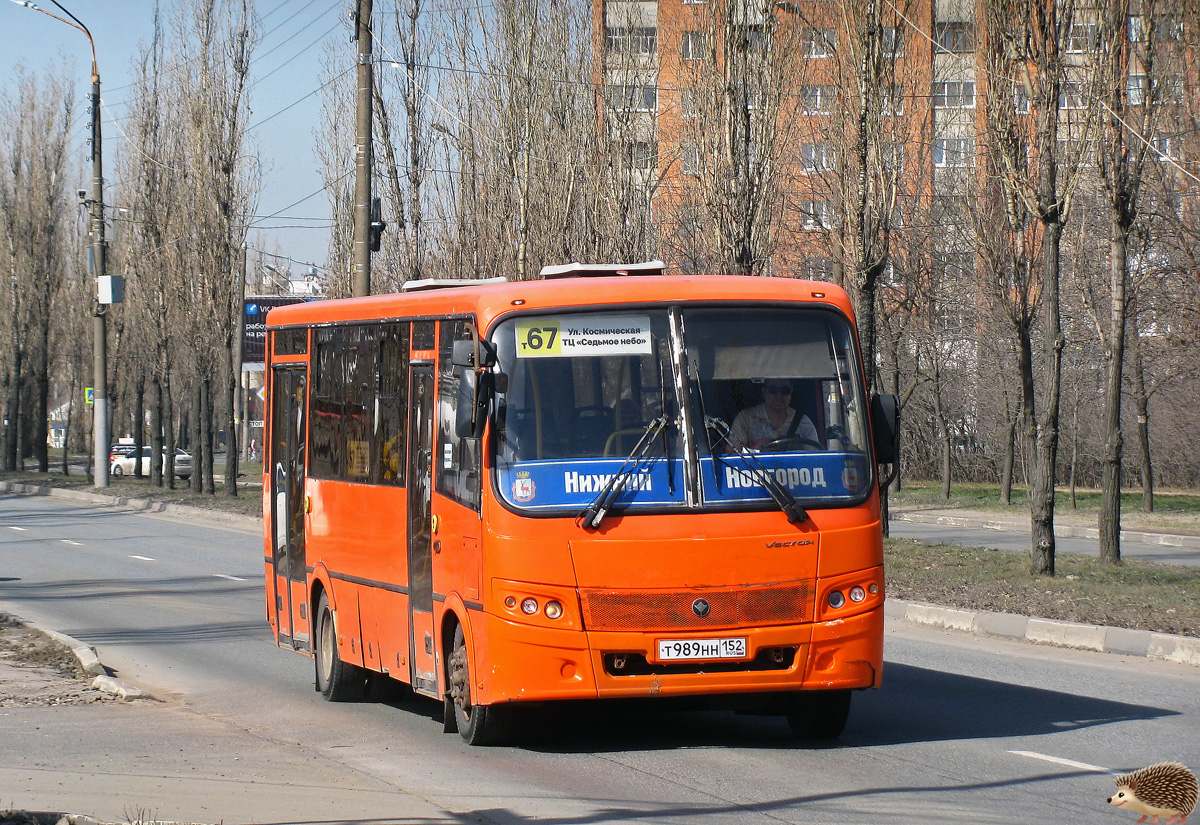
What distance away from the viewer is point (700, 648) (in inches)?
300

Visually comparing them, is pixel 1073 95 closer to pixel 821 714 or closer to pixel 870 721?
pixel 870 721

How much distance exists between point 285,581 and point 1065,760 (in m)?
6.42

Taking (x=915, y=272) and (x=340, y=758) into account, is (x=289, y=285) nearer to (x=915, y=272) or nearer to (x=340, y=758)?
(x=915, y=272)

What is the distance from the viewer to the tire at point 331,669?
33.9 ft

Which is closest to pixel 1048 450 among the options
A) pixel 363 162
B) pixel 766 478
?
pixel 766 478

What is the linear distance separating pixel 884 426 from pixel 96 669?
6319mm

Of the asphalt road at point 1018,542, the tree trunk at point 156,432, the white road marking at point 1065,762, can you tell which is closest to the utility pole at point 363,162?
the asphalt road at point 1018,542

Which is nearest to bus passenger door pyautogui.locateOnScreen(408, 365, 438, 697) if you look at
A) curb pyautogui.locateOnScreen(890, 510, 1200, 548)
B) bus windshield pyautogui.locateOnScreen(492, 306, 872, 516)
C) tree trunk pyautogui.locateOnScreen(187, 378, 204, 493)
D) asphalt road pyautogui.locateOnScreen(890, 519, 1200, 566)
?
bus windshield pyautogui.locateOnScreen(492, 306, 872, 516)

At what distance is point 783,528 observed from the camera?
25.4 ft

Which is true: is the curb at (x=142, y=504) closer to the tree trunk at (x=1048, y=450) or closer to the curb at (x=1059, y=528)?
the curb at (x=1059, y=528)

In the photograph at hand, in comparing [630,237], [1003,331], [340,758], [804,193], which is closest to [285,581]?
[340,758]

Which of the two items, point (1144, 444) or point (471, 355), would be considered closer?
point (471, 355)

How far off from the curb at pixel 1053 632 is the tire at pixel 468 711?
196 inches

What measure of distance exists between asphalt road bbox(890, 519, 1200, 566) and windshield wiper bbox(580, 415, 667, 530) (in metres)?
13.9
